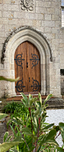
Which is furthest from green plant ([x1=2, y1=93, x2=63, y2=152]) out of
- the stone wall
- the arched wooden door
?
the arched wooden door

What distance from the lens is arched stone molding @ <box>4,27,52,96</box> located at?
427 cm

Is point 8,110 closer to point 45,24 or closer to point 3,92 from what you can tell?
point 3,92

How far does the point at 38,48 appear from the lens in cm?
453

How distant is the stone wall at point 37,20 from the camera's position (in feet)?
14.0

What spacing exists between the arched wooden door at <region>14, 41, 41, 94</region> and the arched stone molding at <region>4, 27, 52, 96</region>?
179mm

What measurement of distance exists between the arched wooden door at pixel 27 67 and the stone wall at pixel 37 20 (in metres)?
0.54

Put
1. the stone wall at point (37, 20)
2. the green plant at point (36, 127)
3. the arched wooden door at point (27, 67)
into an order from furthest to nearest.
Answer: the arched wooden door at point (27, 67) → the stone wall at point (37, 20) → the green plant at point (36, 127)

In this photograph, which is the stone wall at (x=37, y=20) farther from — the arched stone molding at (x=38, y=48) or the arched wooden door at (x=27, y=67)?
the arched wooden door at (x=27, y=67)

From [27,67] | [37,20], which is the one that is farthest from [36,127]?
[37,20]

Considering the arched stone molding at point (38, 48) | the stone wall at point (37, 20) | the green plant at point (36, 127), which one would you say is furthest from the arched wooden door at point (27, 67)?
the green plant at point (36, 127)

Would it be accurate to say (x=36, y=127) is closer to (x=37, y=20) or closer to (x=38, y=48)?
(x=38, y=48)

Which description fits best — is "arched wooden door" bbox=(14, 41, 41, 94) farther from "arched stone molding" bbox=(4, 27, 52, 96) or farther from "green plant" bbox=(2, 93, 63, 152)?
"green plant" bbox=(2, 93, 63, 152)

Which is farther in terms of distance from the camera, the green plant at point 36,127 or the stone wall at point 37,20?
the stone wall at point 37,20

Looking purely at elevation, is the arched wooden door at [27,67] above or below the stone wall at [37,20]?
below
